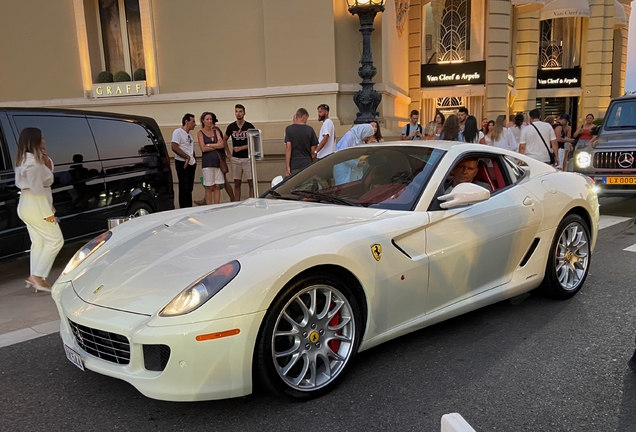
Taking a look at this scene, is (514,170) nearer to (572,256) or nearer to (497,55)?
(572,256)

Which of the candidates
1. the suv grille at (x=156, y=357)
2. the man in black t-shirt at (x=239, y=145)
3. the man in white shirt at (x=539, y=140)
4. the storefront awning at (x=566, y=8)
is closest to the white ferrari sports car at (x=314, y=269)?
the suv grille at (x=156, y=357)

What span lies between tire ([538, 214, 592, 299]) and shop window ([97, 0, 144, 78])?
1083 centimetres

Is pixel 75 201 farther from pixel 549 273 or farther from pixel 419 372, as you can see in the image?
pixel 549 273

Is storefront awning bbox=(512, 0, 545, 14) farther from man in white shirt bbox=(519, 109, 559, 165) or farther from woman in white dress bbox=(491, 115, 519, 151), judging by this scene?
man in white shirt bbox=(519, 109, 559, 165)

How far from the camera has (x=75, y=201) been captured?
19.8 ft

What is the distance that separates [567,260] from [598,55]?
88.5 feet

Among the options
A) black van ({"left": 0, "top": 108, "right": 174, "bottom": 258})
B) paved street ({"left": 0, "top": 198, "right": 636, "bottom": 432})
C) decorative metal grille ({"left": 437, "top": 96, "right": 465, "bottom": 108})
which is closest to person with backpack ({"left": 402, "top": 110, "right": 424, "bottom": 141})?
black van ({"left": 0, "top": 108, "right": 174, "bottom": 258})

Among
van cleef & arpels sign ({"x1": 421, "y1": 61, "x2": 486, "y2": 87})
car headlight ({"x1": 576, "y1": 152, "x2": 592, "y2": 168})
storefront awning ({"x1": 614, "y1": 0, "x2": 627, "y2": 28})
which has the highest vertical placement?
storefront awning ({"x1": 614, "y1": 0, "x2": 627, "y2": 28})

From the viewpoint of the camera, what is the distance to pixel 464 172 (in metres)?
4.11

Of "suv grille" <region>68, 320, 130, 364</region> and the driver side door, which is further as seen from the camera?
the driver side door

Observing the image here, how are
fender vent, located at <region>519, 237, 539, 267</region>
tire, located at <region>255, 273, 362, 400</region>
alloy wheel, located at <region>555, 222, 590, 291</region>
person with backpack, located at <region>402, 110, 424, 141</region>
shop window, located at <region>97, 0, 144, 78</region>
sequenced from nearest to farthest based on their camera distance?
tire, located at <region>255, 273, 362, 400</region>, fender vent, located at <region>519, 237, 539, 267</region>, alloy wheel, located at <region>555, 222, 590, 291</region>, person with backpack, located at <region>402, 110, 424, 141</region>, shop window, located at <region>97, 0, 144, 78</region>

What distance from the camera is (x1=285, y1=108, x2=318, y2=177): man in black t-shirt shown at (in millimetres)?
8492

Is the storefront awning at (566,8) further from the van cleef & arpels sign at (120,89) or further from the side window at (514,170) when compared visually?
the side window at (514,170)

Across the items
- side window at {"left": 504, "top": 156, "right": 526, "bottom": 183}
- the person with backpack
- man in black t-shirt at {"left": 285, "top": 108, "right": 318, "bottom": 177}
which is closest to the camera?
side window at {"left": 504, "top": 156, "right": 526, "bottom": 183}
